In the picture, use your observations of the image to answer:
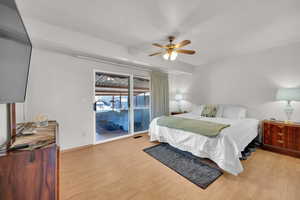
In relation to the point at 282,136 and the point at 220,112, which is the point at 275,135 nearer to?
the point at 282,136

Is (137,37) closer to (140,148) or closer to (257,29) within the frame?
(257,29)

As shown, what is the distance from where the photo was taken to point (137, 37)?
8.03 feet

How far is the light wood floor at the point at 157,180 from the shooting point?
152 centimetres

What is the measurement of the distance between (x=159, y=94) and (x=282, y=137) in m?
3.19

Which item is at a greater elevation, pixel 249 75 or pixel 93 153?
pixel 249 75

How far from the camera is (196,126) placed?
2.39m

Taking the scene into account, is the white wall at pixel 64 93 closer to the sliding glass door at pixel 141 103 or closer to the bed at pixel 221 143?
the sliding glass door at pixel 141 103

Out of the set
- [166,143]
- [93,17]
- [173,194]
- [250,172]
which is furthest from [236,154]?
[93,17]

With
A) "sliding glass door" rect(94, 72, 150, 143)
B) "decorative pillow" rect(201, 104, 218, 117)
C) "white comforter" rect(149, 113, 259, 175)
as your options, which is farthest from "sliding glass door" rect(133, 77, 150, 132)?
"decorative pillow" rect(201, 104, 218, 117)

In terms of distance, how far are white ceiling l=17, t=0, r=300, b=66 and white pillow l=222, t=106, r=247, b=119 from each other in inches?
64.9

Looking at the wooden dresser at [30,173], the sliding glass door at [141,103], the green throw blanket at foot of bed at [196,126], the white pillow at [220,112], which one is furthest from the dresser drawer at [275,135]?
the wooden dresser at [30,173]

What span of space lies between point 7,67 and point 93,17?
1443mm

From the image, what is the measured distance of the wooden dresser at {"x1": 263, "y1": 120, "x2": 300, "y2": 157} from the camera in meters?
2.42

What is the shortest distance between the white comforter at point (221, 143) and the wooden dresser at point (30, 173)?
82.8 inches
